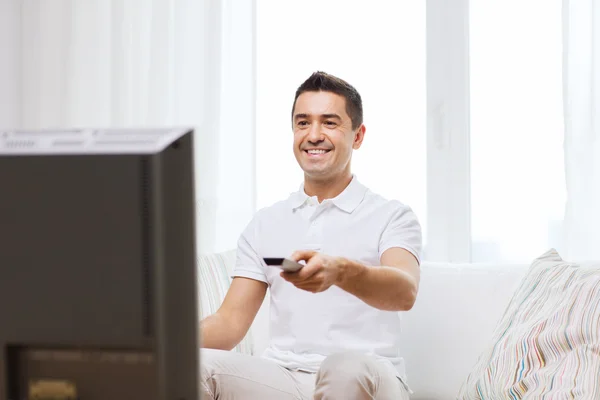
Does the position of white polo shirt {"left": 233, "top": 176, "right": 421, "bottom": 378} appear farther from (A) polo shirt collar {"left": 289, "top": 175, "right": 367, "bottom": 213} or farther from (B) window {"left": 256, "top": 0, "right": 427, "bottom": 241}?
(B) window {"left": 256, "top": 0, "right": 427, "bottom": 241}

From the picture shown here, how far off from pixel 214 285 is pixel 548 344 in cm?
104

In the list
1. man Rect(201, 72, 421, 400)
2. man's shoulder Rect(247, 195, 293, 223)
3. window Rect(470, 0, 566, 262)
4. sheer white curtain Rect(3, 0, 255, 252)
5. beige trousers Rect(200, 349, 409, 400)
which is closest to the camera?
beige trousers Rect(200, 349, 409, 400)

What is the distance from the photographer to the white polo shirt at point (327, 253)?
1.92 meters

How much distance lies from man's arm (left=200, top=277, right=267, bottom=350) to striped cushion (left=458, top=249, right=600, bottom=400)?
602 mm

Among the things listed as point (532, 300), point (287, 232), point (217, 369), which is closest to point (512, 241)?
point (532, 300)

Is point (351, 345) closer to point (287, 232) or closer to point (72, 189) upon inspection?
point (287, 232)

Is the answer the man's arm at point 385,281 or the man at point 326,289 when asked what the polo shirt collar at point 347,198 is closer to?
the man at point 326,289

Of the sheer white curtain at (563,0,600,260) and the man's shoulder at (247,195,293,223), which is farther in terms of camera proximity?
the sheer white curtain at (563,0,600,260)

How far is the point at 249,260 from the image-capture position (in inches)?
83.0

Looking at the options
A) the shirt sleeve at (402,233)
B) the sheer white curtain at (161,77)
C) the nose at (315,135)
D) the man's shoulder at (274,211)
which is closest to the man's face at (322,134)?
the nose at (315,135)

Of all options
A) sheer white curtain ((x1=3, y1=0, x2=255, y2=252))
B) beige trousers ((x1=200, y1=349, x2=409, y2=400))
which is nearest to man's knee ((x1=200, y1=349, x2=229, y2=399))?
beige trousers ((x1=200, y1=349, x2=409, y2=400))

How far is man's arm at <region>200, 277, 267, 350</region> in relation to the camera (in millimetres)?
1904

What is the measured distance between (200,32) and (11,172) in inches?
98.4

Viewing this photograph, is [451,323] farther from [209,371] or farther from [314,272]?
[314,272]
